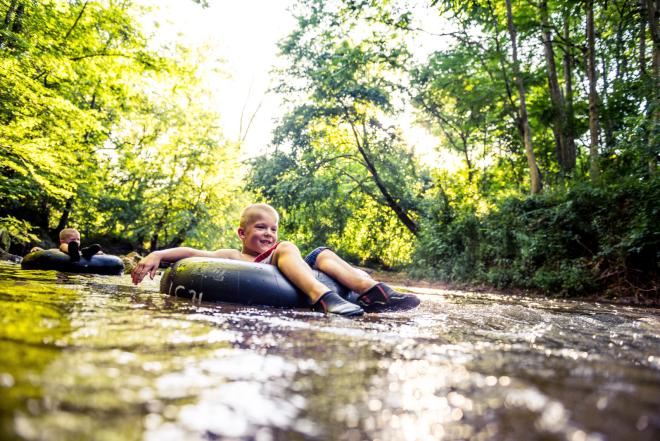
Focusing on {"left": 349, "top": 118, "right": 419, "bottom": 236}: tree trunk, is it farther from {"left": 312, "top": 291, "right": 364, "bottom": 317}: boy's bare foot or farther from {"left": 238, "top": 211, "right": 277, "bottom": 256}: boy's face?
{"left": 312, "top": 291, "right": 364, "bottom": 317}: boy's bare foot

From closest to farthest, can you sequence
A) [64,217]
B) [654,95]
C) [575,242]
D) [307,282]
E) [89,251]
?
[307,282] < [654,95] < [89,251] < [575,242] < [64,217]

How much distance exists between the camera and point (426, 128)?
1617 cm

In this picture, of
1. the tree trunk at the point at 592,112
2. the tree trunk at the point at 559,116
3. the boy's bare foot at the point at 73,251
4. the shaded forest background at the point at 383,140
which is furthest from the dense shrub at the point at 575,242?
the boy's bare foot at the point at 73,251

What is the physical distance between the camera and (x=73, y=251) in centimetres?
635

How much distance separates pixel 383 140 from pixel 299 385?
1486 centimetres

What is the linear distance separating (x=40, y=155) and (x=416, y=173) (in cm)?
1224

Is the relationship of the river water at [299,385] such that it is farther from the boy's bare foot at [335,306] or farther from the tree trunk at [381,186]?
the tree trunk at [381,186]

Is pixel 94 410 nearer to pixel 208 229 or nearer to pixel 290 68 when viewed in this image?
pixel 290 68

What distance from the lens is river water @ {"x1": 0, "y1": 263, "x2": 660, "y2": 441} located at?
65 cm

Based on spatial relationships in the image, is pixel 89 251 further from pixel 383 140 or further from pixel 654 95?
pixel 383 140

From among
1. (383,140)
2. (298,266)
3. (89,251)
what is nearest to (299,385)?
(298,266)

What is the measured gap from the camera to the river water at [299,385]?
65 centimetres

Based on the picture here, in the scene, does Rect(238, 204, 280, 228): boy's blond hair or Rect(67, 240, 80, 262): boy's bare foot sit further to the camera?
Rect(67, 240, 80, 262): boy's bare foot

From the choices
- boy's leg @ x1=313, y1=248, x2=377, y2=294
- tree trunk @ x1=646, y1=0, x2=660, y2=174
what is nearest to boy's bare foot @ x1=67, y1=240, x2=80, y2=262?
boy's leg @ x1=313, y1=248, x2=377, y2=294
